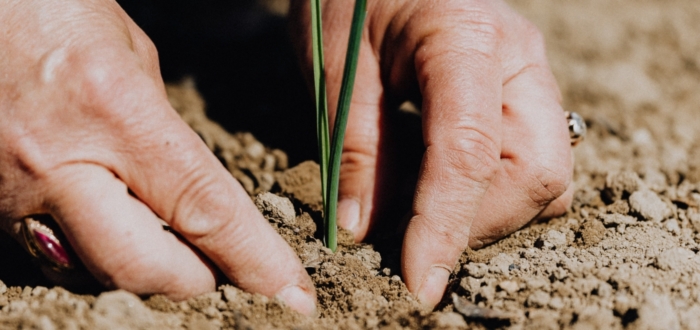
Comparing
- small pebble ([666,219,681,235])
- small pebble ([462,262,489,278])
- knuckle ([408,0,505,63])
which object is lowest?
small pebble ([666,219,681,235])

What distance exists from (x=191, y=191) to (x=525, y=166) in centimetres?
79

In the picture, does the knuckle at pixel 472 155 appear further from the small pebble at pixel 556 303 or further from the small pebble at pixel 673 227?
the small pebble at pixel 673 227

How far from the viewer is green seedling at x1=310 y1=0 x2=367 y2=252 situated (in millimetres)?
1125

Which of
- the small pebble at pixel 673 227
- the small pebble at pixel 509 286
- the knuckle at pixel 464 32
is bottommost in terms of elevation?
the small pebble at pixel 673 227

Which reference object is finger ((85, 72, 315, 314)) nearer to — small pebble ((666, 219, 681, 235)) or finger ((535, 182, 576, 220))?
finger ((535, 182, 576, 220))

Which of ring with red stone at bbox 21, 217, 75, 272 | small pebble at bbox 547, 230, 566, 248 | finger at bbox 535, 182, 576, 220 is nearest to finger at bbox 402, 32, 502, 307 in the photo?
small pebble at bbox 547, 230, 566, 248

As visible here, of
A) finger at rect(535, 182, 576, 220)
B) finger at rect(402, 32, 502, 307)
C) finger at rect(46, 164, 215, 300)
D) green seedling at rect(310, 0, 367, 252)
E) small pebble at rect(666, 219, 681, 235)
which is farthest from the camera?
finger at rect(535, 182, 576, 220)

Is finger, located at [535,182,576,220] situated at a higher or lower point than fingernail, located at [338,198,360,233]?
lower

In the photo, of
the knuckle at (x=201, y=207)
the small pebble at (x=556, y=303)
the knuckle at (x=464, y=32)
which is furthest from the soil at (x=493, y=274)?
the knuckle at (x=464, y=32)

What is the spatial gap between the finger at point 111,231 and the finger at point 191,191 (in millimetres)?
40

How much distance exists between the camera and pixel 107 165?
3.42 ft

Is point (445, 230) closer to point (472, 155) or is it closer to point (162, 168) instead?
point (472, 155)

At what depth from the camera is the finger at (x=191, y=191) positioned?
102cm

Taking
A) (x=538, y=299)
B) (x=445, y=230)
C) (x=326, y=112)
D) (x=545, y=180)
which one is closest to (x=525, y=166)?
(x=545, y=180)
